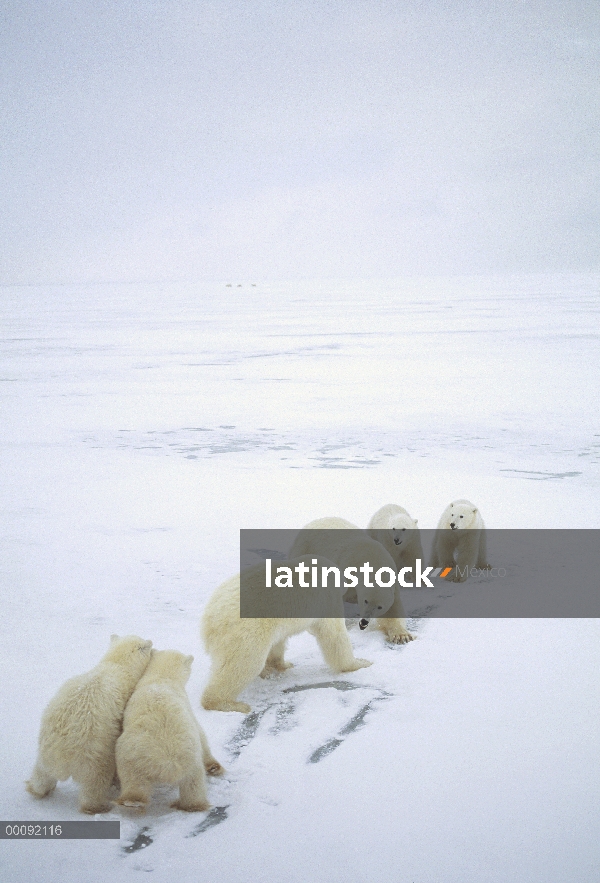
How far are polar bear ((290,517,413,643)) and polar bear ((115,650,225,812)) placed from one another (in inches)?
48.6

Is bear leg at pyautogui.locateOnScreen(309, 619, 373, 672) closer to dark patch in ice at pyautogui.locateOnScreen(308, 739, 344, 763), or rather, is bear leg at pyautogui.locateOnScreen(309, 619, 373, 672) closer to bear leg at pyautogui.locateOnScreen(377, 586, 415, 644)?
bear leg at pyautogui.locateOnScreen(377, 586, 415, 644)

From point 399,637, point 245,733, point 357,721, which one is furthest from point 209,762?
point 399,637

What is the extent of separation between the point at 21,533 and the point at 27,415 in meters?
4.52

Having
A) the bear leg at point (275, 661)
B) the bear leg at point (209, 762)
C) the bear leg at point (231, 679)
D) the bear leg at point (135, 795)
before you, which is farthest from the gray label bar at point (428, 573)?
the bear leg at point (135, 795)

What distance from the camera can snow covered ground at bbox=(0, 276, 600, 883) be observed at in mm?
2166

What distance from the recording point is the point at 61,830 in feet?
7.11

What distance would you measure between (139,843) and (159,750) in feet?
0.82

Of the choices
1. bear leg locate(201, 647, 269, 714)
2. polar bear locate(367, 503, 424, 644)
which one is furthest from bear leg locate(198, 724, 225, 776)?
polar bear locate(367, 503, 424, 644)

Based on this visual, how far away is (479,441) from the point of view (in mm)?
7719

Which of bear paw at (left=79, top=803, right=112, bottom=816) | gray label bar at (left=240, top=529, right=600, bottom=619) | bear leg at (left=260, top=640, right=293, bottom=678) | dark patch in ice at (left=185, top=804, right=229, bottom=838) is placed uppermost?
gray label bar at (left=240, top=529, right=600, bottom=619)

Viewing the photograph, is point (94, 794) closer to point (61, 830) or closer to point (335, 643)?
point (61, 830)

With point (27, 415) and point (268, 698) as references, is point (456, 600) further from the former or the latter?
point (27, 415)

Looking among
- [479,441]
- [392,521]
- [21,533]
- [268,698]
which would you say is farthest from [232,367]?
[268,698]

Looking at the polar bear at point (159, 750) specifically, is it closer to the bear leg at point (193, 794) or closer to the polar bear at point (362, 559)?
the bear leg at point (193, 794)
